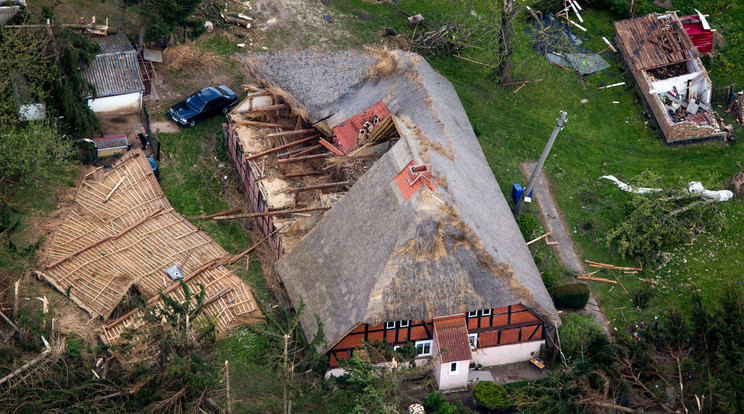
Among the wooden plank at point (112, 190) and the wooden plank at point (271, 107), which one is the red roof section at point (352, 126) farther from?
the wooden plank at point (112, 190)

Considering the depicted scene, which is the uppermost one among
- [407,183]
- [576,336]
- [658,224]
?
[407,183]

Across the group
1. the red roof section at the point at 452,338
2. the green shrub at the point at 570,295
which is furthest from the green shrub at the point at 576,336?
the red roof section at the point at 452,338

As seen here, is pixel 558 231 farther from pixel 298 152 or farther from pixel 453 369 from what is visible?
pixel 298 152

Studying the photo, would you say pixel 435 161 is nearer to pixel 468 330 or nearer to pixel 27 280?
pixel 468 330

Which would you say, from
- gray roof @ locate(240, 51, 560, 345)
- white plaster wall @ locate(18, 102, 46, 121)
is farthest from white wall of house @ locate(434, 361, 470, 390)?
white plaster wall @ locate(18, 102, 46, 121)

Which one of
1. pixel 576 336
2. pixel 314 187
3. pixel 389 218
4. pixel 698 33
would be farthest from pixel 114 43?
pixel 698 33

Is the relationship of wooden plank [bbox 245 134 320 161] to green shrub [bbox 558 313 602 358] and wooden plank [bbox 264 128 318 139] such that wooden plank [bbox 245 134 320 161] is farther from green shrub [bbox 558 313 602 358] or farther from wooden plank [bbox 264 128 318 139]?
green shrub [bbox 558 313 602 358]

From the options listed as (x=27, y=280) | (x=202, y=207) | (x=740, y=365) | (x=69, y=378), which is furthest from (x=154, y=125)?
(x=740, y=365)
